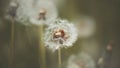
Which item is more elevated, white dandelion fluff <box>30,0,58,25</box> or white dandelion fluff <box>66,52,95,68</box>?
white dandelion fluff <box>30,0,58,25</box>

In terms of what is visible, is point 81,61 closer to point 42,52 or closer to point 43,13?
point 42,52

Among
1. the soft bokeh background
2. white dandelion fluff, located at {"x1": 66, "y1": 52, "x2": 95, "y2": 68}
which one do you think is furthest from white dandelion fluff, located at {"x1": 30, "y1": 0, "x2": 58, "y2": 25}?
white dandelion fluff, located at {"x1": 66, "y1": 52, "x2": 95, "y2": 68}

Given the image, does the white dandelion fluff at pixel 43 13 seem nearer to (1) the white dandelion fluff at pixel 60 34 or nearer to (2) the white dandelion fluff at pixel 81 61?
(1) the white dandelion fluff at pixel 60 34

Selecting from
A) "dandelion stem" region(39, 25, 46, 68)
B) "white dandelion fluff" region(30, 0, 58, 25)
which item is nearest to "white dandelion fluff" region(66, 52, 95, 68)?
"dandelion stem" region(39, 25, 46, 68)

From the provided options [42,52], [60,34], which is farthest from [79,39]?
[42,52]

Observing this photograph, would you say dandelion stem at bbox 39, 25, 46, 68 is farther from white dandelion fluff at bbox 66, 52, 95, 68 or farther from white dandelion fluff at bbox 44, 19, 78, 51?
white dandelion fluff at bbox 66, 52, 95, 68

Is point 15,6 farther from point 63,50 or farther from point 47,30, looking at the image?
point 63,50
